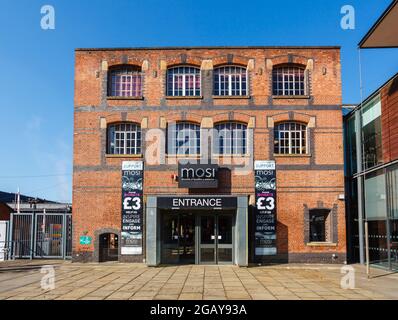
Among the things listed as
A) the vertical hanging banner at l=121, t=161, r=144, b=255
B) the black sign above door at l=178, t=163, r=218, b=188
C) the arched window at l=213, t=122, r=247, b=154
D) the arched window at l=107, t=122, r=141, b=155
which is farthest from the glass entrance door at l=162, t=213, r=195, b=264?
the arched window at l=107, t=122, r=141, b=155

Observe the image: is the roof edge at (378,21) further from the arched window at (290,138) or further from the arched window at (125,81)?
the arched window at (125,81)

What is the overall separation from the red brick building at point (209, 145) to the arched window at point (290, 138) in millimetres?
50

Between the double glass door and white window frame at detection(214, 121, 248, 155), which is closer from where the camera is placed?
the double glass door

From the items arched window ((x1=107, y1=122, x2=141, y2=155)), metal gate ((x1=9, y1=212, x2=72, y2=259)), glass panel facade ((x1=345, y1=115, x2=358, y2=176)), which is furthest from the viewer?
metal gate ((x1=9, y1=212, x2=72, y2=259))

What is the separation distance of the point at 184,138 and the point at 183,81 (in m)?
2.94

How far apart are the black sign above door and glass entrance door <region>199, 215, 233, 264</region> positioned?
155cm

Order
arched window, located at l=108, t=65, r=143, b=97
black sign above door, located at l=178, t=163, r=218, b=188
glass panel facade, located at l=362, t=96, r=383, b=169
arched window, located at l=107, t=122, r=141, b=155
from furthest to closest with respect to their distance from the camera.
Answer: arched window, located at l=108, t=65, r=143, b=97, arched window, located at l=107, t=122, r=141, b=155, black sign above door, located at l=178, t=163, r=218, b=188, glass panel facade, located at l=362, t=96, r=383, b=169

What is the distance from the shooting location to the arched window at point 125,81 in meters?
21.0

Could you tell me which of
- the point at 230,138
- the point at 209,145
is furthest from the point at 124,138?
the point at 230,138

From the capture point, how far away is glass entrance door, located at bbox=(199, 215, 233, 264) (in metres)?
19.2

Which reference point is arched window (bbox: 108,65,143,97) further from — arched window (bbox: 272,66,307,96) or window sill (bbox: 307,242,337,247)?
window sill (bbox: 307,242,337,247)

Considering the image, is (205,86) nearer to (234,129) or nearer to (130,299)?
(234,129)

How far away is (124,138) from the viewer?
20672mm

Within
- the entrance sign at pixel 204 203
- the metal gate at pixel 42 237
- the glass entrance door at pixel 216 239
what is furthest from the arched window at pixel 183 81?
the metal gate at pixel 42 237
